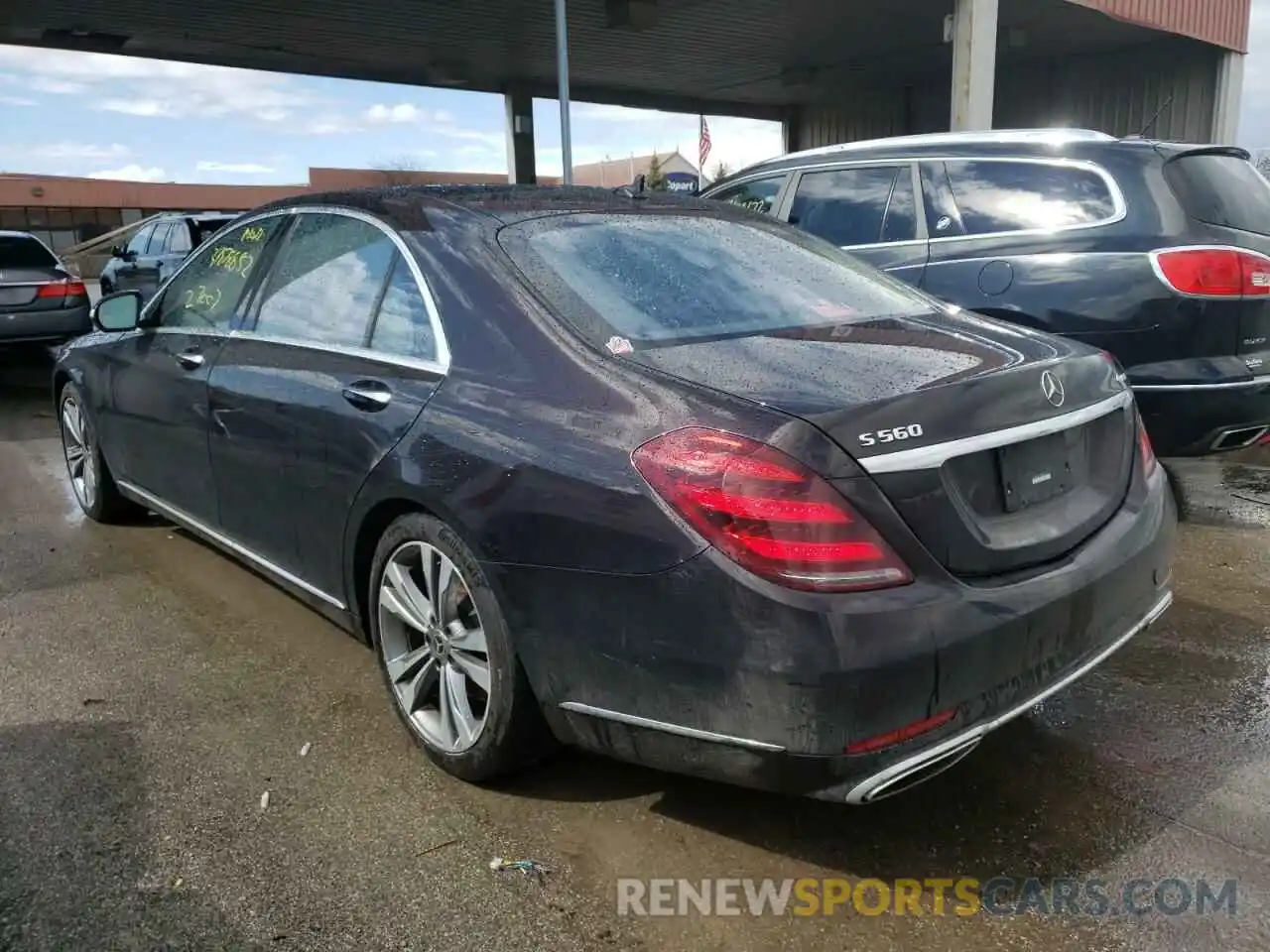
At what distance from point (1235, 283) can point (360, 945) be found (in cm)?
440

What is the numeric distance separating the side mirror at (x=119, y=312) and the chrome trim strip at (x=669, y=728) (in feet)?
10.5

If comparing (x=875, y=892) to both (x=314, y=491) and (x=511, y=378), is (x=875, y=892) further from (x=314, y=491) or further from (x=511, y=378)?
(x=314, y=491)

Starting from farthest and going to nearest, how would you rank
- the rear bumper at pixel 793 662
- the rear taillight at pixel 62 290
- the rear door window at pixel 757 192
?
the rear taillight at pixel 62 290 < the rear door window at pixel 757 192 < the rear bumper at pixel 793 662

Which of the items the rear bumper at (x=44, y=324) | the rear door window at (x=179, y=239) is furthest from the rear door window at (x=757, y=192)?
the rear door window at (x=179, y=239)

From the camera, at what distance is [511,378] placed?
2.61 meters

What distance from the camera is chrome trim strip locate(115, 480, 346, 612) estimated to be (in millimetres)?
3400

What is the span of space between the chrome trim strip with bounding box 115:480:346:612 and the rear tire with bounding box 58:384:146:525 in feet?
0.77

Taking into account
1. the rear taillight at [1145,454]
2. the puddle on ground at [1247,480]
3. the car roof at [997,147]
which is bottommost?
the puddle on ground at [1247,480]

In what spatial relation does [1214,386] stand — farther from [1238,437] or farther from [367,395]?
[367,395]

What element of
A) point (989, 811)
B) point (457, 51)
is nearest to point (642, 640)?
point (989, 811)

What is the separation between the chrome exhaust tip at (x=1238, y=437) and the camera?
4660mm

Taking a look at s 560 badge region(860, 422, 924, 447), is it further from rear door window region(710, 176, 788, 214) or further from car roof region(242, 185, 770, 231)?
rear door window region(710, 176, 788, 214)

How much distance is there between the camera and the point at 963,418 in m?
2.29

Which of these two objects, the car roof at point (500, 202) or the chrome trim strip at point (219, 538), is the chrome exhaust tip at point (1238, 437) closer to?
the car roof at point (500, 202)
